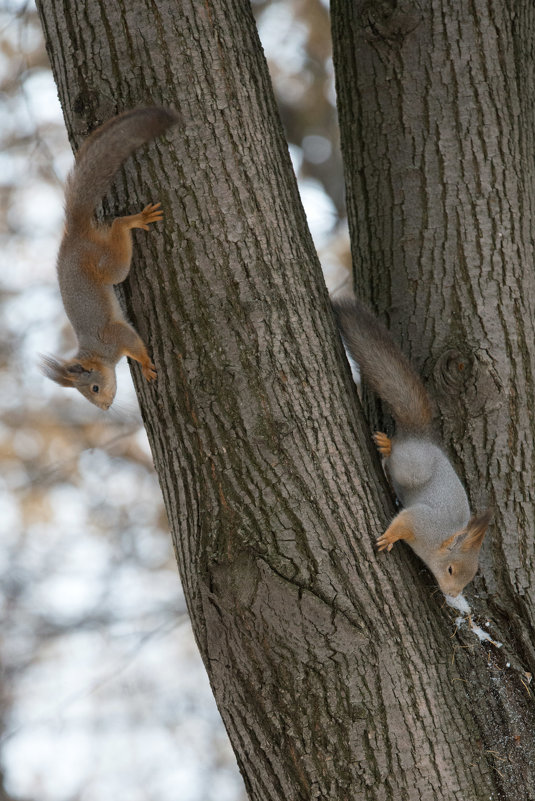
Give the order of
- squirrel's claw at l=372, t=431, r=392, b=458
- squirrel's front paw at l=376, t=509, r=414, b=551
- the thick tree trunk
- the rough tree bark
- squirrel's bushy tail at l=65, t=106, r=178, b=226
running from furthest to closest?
squirrel's claw at l=372, t=431, r=392, b=458, the thick tree trunk, squirrel's front paw at l=376, t=509, r=414, b=551, squirrel's bushy tail at l=65, t=106, r=178, b=226, the rough tree bark

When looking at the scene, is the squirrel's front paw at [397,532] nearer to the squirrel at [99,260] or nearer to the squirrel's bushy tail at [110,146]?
the squirrel at [99,260]

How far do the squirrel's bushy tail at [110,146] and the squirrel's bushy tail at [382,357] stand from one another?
2.88ft

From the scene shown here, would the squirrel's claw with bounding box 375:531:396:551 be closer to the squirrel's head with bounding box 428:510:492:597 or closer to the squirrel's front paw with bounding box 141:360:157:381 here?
the squirrel's head with bounding box 428:510:492:597

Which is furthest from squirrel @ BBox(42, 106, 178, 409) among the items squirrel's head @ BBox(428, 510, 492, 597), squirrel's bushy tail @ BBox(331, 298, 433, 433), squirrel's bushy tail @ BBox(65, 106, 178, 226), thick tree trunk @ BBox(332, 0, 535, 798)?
squirrel's head @ BBox(428, 510, 492, 597)

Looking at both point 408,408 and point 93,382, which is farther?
point 93,382

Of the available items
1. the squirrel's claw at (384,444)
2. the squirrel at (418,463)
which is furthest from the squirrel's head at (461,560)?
the squirrel's claw at (384,444)

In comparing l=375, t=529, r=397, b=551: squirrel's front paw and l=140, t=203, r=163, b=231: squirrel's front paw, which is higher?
l=140, t=203, r=163, b=231: squirrel's front paw

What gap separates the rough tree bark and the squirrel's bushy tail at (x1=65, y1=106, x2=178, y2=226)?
0.22ft

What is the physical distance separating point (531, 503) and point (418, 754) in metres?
0.93

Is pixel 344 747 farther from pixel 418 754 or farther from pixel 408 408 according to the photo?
pixel 408 408

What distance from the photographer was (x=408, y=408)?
9.32ft

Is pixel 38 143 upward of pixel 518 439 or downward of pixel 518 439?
upward

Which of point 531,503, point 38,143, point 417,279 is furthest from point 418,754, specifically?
point 38,143

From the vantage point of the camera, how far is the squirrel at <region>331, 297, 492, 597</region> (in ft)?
8.59
